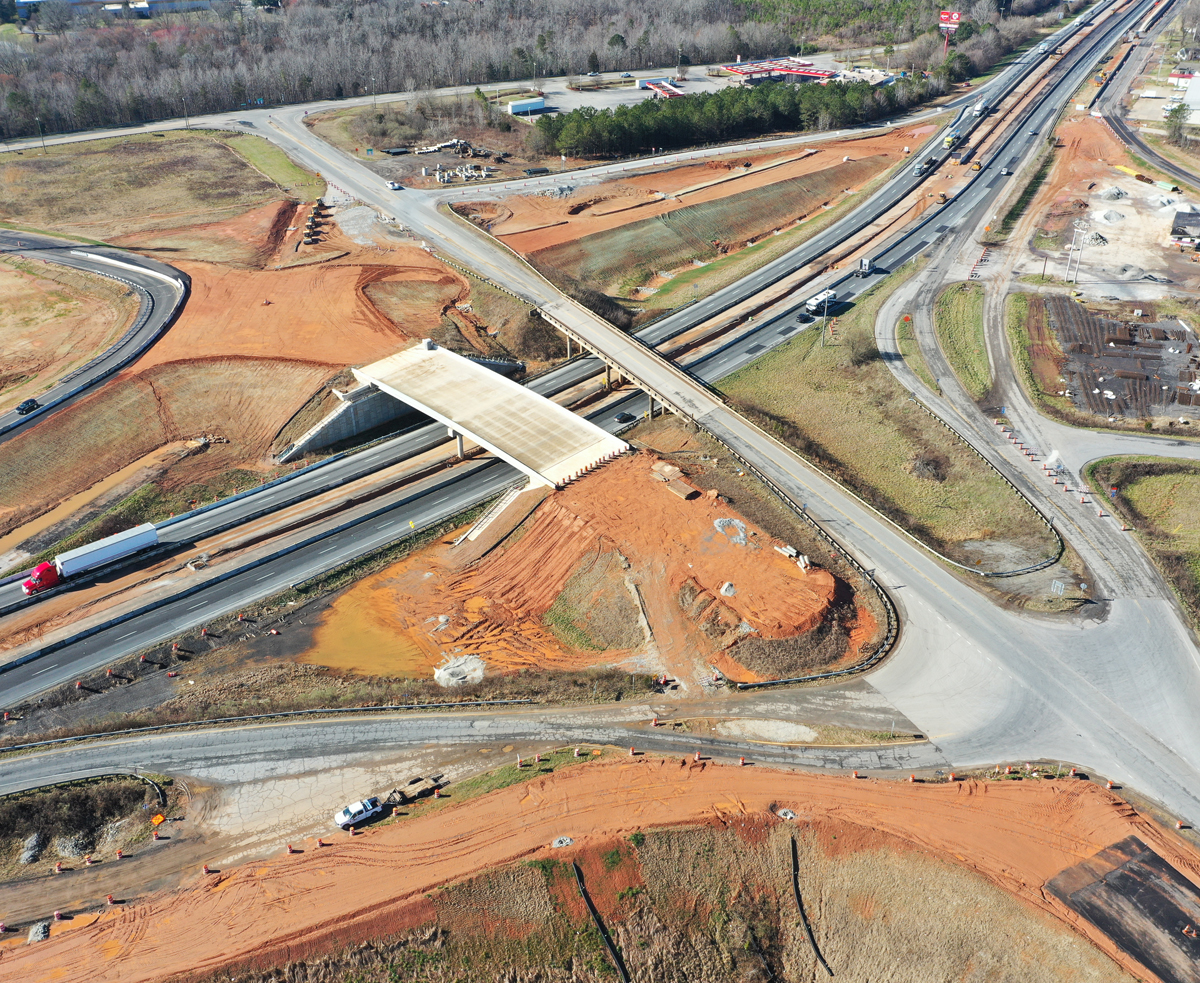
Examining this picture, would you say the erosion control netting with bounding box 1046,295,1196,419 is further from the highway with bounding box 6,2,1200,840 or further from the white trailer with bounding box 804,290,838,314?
the highway with bounding box 6,2,1200,840

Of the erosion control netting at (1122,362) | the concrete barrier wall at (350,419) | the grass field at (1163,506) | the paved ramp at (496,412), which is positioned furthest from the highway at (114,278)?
the erosion control netting at (1122,362)

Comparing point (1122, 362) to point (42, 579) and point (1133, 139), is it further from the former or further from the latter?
point (42, 579)

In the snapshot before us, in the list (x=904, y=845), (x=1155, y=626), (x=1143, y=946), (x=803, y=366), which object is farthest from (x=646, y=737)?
(x=803, y=366)

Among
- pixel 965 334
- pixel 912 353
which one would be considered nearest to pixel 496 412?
pixel 912 353

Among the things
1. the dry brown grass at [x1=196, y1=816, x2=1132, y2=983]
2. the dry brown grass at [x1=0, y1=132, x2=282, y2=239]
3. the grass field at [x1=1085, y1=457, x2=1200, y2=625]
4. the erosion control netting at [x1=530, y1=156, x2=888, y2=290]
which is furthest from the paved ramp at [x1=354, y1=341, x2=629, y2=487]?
the dry brown grass at [x1=0, y1=132, x2=282, y2=239]

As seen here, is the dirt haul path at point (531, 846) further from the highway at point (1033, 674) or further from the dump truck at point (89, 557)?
the dump truck at point (89, 557)

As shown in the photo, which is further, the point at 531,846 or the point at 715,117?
the point at 715,117

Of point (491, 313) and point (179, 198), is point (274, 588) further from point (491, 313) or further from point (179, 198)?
point (179, 198)
